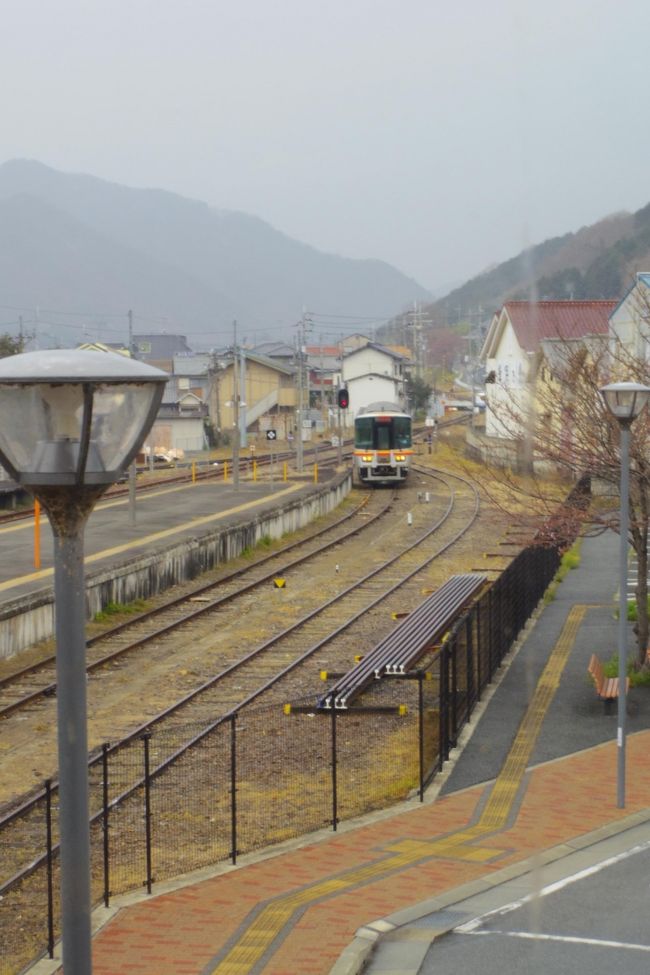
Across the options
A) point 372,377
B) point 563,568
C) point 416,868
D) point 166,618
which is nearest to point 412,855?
point 416,868

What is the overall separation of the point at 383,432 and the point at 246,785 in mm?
32208

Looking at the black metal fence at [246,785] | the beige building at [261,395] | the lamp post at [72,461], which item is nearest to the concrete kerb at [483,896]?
the black metal fence at [246,785]

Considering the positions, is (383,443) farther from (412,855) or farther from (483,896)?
(483,896)

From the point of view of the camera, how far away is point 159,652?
18.2 meters

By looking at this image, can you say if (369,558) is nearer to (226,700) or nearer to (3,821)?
(226,700)

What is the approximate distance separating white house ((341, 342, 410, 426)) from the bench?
62.2 m

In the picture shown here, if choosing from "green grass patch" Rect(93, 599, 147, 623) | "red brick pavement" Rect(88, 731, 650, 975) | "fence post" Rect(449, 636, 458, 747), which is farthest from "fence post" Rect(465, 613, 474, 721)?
"green grass patch" Rect(93, 599, 147, 623)

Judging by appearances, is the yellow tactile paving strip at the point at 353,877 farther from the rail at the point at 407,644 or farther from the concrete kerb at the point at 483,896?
the rail at the point at 407,644

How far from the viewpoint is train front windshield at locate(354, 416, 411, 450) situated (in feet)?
142

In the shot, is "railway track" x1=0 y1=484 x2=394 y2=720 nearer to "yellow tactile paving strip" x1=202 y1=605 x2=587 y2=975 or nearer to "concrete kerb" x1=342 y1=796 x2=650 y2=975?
"yellow tactile paving strip" x1=202 y1=605 x2=587 y2=975

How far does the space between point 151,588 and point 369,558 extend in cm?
713

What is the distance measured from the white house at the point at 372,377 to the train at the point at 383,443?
106ft

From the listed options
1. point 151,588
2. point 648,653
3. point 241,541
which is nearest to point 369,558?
point 241,541

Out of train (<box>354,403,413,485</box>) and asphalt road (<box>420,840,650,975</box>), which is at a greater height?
train (<box>354,403,413,485</box>)
